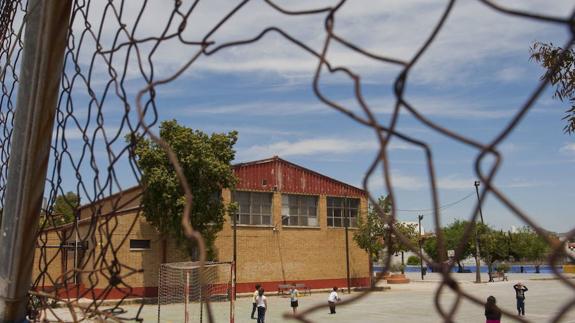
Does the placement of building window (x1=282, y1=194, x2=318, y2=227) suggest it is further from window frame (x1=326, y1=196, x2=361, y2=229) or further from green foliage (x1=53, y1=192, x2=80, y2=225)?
green foliage (x1=53, y1=192, x2=80, y2=225)

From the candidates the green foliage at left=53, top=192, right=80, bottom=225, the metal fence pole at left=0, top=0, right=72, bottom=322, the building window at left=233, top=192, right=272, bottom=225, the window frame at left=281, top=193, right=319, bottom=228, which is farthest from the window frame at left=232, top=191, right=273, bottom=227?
the metal fence pole at left=0, top=0, right=72, bottom=322

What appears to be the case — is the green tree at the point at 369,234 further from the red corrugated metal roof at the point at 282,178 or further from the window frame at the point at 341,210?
the red corrugated metal roof at the point at 282,178

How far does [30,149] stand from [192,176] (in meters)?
24.9

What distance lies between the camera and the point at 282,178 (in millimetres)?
34250

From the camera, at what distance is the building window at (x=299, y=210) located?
34.2 metres

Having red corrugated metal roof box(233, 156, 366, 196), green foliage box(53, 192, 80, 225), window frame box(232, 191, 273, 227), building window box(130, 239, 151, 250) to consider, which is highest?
red corrugated metal roof box(233, 156, 366, 196)

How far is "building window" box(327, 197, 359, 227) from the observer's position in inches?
1432

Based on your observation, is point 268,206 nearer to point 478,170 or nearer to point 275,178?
point 275,178

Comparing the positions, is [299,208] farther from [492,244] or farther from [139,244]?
[492,244]

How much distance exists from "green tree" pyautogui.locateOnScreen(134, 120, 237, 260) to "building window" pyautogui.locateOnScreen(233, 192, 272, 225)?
3.60 meters

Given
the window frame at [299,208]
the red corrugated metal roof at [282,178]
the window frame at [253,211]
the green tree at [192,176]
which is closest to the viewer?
the green tree at [192,176]

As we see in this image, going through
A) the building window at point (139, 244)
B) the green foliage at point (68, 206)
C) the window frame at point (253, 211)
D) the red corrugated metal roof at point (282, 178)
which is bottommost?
the green foliage at point (68, 206)

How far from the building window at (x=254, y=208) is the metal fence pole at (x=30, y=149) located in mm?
30339

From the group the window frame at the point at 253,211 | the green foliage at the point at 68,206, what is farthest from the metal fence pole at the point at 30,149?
the window frame at the point at 253,211
